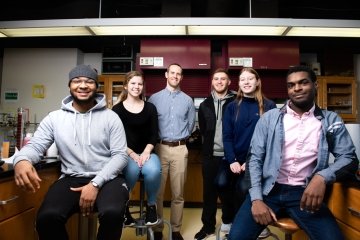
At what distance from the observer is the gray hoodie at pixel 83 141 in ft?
5.18

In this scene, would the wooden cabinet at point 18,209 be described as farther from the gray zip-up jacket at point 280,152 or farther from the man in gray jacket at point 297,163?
the gray zip-up jacket at point 280,152

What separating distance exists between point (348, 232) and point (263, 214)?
1.30ft

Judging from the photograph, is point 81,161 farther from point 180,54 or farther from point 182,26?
point 180,54

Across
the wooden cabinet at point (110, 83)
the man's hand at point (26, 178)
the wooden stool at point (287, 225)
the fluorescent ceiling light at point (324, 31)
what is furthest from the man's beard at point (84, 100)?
the wooden cabinet at point (110, 83)

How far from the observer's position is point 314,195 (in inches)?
50.5

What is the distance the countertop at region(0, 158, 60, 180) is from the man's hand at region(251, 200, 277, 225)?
→ 1190 millimetres

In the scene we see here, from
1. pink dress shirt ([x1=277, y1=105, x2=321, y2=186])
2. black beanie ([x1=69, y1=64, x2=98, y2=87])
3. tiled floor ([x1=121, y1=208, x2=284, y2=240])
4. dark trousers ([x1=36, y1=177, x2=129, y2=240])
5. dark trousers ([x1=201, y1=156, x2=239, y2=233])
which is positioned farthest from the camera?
tiled floor ([x1=121, y1=208, x2=284, y2=240])

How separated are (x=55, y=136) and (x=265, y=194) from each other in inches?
50.0

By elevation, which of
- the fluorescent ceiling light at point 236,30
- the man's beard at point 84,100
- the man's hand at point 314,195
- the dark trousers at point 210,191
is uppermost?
the fluorescent ceiling light at point 236,30

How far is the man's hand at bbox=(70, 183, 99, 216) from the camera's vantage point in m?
1.38

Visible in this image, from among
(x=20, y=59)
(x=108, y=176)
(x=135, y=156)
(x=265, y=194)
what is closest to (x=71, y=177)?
(x=108, y=176)

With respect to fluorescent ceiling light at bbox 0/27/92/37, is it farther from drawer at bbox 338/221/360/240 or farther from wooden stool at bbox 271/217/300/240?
drawer at bbox 338/221/360/240

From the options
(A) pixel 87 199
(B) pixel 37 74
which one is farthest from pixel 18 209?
(B) pixel 37 74

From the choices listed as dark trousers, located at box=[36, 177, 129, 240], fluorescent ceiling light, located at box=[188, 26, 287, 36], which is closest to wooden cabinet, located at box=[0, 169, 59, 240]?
dark trousers, located at box=[36, 177, 129, 240]
